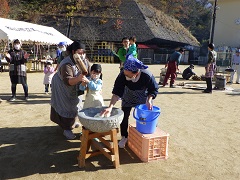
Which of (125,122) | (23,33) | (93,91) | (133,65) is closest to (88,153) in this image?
(125,122)

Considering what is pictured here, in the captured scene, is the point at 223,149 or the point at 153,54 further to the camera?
Answer: the point at 153,54

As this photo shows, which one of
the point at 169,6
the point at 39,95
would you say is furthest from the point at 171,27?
the point at 39,95

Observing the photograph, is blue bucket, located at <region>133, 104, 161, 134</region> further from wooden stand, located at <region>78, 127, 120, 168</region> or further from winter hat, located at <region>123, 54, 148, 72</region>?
winter hat, located at <region>123, 54, 148, 72</region>

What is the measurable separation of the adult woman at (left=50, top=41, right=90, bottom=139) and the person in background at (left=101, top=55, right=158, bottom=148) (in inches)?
27.7

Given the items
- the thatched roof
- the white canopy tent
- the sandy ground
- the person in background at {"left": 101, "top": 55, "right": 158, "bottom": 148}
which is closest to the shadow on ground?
the sandy ground

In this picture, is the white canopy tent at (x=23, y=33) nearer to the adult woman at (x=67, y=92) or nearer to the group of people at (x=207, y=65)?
the group of people at (x=207, y=65)

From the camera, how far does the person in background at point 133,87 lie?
332cm

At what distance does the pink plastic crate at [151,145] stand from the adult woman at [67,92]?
116 cm

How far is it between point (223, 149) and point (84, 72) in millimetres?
2612

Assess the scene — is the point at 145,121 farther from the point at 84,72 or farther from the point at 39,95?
the point at 39,95

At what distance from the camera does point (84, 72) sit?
3578 millimetres

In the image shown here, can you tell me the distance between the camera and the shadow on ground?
10.4 feet

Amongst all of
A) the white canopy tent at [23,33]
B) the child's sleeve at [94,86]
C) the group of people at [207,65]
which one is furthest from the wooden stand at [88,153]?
the white canopy tent at [23,33]

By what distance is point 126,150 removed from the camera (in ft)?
12.6
